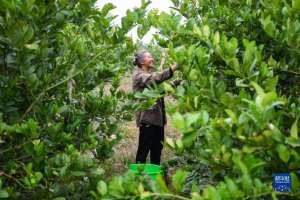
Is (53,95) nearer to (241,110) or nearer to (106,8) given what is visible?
(106,8)

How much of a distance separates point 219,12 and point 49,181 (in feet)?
5.69

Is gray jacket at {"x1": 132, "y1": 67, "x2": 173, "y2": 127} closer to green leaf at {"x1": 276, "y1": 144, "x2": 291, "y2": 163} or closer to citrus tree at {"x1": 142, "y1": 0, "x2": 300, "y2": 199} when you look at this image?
citrus tree at {"x1": 142, "y1": 0, "x2": 300, "y2": 199}

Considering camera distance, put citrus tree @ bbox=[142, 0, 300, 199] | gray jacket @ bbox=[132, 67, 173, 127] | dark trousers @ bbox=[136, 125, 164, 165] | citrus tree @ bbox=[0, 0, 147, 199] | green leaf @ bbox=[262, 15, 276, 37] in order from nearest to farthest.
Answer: citrus tree @ bbox=[142, 0, 300, 199], green leaf @ bbox=[262, 15, 276, 37], citrus tree @ bbox=[0, 0, 147, 199], gray jacket @ bbox=[132, 67, 173, 127], dark trousers @ bbox=[136, 125, 164, 165]

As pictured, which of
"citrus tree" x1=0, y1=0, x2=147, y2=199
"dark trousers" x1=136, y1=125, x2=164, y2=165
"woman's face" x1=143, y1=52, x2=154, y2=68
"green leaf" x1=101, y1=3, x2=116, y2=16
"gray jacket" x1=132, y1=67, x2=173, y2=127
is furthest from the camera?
"dark trousers" x1=136, y1=125, x2=164, y2=165

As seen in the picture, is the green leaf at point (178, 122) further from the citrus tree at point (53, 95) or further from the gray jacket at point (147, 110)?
the gray jacket at point (147, 110)

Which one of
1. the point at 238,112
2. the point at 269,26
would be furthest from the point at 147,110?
the point at 238,112

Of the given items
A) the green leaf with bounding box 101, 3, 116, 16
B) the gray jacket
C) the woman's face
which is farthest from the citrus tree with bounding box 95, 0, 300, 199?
the woman's face

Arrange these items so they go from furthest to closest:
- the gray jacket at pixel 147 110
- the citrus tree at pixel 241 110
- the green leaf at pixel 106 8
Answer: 1. the gray jacket at pixel 147 110
2. the green leaf at pixel 106 8
3. the citrus tree at pixel 241 110

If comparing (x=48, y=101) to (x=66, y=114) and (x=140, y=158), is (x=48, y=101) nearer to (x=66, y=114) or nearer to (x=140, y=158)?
(x=66, y=114)

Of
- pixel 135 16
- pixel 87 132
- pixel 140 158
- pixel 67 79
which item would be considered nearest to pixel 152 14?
pixel 135 16

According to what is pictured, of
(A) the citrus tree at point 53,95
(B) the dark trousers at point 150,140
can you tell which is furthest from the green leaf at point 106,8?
(B) the dark trousers at point 150,140

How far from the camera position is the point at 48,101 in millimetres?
A: 2945

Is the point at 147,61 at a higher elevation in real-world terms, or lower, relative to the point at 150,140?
higher

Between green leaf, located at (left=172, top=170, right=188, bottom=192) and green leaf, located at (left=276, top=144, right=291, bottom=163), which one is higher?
green leaf, located at (left=276, top=144, right=291, bottom=163)
